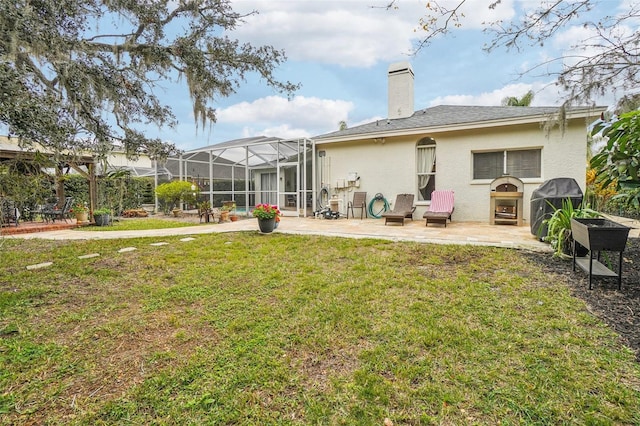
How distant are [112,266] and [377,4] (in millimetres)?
4804

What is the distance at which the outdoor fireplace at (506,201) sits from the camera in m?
7.98

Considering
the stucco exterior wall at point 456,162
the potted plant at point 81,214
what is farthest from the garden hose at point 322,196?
the potted plant at point 81,214

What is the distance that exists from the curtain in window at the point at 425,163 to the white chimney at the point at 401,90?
7.73 ft

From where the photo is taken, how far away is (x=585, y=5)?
3.41m

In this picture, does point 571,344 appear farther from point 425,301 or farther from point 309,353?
point 309,353

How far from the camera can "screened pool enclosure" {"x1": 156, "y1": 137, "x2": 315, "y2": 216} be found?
11.8 m

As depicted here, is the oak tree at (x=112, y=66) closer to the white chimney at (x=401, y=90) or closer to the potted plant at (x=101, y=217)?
the potted plant at (x=101, y=217)

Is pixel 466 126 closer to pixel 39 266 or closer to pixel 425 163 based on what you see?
pixel 425 163

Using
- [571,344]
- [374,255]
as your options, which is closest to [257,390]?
[571,344]

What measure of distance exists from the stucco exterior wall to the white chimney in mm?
2035

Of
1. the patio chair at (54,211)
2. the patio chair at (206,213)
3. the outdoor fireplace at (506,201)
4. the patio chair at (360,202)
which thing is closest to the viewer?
the outdoor fireplace at (506,201)

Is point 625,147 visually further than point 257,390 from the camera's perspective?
Yes

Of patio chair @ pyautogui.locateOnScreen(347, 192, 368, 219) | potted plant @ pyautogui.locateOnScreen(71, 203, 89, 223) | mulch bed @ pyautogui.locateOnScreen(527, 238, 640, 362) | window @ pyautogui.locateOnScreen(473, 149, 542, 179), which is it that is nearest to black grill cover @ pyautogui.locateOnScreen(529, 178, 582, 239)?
mulch bed @ pyautogui.locateOnScreen(527, 238, 640, 362)

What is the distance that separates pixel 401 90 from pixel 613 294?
10.1 meters
